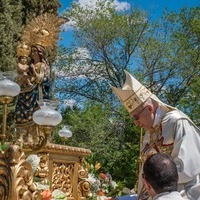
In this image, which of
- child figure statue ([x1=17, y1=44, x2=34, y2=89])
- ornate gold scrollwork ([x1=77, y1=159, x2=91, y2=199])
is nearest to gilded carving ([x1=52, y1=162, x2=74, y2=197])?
ornate gold scrollwork ([x1=77, y1=159, x2=91, y2=199])

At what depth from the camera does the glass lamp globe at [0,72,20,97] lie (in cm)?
406

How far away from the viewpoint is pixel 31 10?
16.4 m

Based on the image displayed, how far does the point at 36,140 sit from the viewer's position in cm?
682

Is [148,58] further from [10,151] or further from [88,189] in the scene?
[10,151]

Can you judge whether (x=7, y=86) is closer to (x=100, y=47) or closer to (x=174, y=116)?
(x=174, y=116)

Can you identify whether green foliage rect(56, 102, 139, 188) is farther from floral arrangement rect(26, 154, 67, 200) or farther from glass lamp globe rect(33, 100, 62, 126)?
glass lamp globe rect(33, 100, 62, 126)

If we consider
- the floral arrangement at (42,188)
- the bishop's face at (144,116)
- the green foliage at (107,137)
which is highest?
the bishop's face at (144,116)

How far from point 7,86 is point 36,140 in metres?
2.81

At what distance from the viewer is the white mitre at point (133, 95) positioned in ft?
11.0

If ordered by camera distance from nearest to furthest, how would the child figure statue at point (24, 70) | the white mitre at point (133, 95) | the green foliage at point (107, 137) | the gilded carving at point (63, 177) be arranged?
the white mitre at point (133, 95) → the gilded carving at point (63, 177) → the child figure statue at point (24, 70) → the green foliage at point (107, 137)

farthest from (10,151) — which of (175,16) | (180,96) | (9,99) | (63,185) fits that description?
(175,16)

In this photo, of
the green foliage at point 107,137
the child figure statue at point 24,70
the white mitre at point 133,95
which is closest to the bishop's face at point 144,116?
the white mitre at point 133,95

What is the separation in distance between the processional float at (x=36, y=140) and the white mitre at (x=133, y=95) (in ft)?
2.26

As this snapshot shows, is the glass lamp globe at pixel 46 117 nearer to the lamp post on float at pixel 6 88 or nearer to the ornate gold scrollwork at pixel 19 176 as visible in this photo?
the lamp post on float at pixel 6 88
